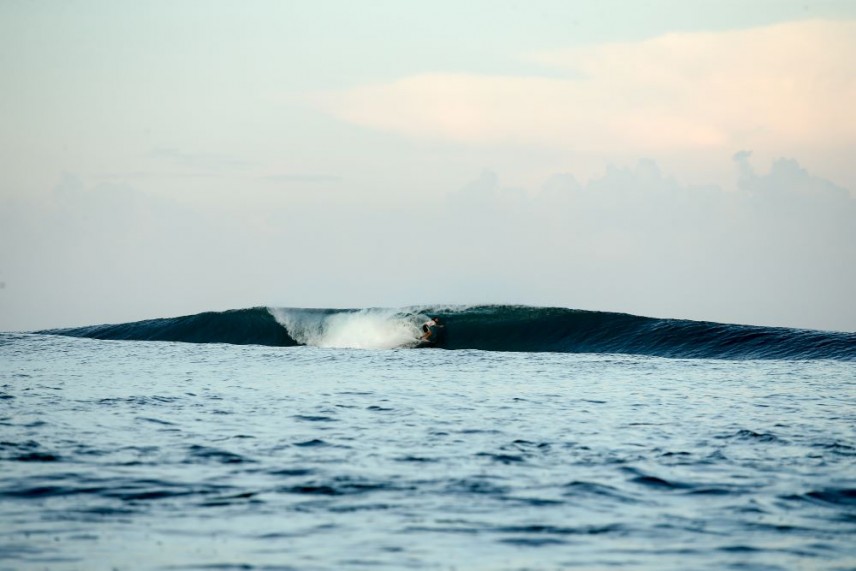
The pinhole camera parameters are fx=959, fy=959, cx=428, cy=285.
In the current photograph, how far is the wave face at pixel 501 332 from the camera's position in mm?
26109

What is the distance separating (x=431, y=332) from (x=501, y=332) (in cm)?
235

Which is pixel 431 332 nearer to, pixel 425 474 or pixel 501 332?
pixel 501 332

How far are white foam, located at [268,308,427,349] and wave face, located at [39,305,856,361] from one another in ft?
0.11

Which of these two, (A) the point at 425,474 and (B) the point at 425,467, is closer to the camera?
(A) the point at 425,474

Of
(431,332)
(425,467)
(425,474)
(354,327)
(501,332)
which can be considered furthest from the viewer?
(354,327)

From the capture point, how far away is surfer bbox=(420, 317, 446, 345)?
30422 mm

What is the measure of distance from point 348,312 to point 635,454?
974 inches

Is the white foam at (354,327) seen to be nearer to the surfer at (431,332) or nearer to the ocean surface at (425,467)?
the surfer at (431,332)

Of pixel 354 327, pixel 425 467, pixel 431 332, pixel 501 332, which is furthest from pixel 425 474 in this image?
pixel 354 327

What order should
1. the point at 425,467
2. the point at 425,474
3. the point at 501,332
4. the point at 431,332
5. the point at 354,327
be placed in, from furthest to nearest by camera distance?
the point at 354,327, the point at 501,332, the point at 431,332, the point at 425,467, the point at 425,474

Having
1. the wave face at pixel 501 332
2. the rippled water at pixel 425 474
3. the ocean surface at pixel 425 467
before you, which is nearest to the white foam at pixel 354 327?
the wave face at pixel 501 332

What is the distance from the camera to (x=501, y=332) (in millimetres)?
31266

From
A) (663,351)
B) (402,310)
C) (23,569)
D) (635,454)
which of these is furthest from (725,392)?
(402,310)

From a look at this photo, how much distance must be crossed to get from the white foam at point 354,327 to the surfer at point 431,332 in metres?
0.30
